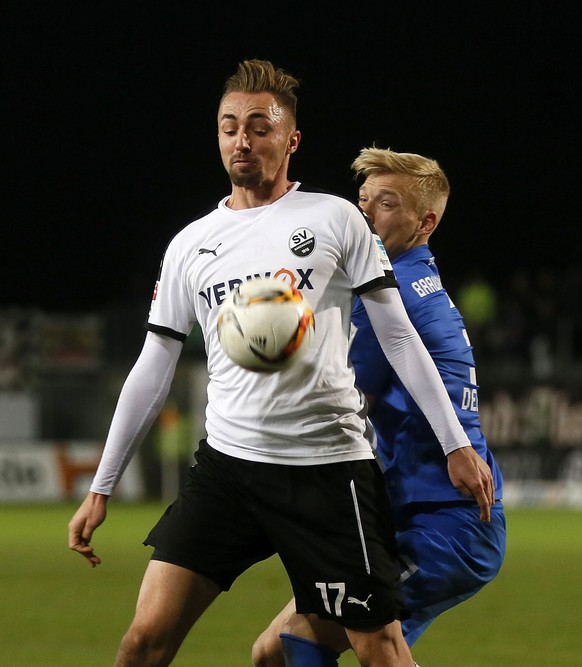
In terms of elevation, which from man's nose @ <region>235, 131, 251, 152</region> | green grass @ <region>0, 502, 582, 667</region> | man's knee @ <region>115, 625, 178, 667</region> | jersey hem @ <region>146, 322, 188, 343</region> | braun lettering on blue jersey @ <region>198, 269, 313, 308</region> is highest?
man's nose @ <region>235, 131, 251, 152</region>

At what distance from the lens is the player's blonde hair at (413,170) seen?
5.17m

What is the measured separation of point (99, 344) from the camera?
21859 mm

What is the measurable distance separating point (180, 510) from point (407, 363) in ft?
2.97

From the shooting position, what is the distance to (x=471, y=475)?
4.46 meters

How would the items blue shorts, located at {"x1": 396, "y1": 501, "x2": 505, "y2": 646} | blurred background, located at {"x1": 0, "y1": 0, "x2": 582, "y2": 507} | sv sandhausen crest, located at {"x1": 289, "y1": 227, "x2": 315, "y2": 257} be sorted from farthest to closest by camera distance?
blurred background, located at {"x1": 0, "y1": 0, "x2": 582, "y2": 507} → blue shorts, located at {"x1": 396, "y1": 501, "x2": 505, "y2": 646} → sv sandhausen crest, located at {"x1": 289, "y1": 227, "x2": 315, "y2": 257}

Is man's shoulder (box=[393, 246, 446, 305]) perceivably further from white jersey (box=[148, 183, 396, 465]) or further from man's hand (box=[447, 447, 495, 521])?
man's hand (box=[447, 447, 495, 521])

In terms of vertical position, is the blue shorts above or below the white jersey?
below

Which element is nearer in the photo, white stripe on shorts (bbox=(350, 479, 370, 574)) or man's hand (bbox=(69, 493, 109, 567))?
white stripe on shorts (bbox=(350, 479, 370, 574))

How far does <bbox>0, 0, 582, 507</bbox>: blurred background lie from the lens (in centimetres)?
2969

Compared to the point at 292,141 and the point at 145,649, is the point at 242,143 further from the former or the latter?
the point at 145,649

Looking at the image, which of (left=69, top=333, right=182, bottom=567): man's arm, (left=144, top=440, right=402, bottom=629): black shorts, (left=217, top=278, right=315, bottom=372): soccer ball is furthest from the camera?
(left=69, top=333, right=182, bottom=567): man's arm

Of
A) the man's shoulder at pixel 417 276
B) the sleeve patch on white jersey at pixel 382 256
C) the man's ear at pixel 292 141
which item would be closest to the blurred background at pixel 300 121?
the man's shoulder at pixel 417 276

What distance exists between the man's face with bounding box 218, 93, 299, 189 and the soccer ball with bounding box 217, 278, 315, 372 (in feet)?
1.47

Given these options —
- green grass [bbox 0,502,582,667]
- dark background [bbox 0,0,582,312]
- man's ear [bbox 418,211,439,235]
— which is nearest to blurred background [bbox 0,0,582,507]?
dark background [bbox 0,0,582,312]
